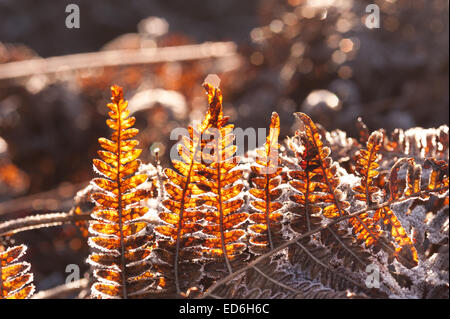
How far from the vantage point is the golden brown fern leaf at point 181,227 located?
724 mm

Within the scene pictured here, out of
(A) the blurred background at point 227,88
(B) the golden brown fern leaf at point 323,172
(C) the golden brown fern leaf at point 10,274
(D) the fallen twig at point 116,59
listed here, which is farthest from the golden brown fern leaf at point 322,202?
(D) the fallen twig at point 116,59

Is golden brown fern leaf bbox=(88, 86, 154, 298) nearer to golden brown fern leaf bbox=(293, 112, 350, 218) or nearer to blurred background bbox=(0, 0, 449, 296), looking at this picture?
golden brown fern leaf bbox=(293, 112, 350, 218)

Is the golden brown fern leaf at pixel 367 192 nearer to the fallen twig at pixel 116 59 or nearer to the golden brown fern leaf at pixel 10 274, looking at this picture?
the golden brown fern leaf at pixel 10 274

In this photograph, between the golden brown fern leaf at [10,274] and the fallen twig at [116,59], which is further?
the fallen twig at [116,59]

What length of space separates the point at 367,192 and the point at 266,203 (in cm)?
17

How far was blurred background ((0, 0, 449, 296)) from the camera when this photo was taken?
188 cm

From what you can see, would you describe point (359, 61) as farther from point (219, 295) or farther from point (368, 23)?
point (219, 295)

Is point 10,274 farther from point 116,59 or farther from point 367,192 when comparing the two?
point 116,59

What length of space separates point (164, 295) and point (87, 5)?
447cm

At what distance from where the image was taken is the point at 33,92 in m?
2.34

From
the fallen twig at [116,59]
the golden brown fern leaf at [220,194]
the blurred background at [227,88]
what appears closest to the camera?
the golden brown fern leaf at [220,194]

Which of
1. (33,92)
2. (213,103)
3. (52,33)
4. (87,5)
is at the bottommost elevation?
(213,103)

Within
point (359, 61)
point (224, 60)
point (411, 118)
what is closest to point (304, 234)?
point (411, 118)

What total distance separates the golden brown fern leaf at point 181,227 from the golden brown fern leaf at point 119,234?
0.03 meters
